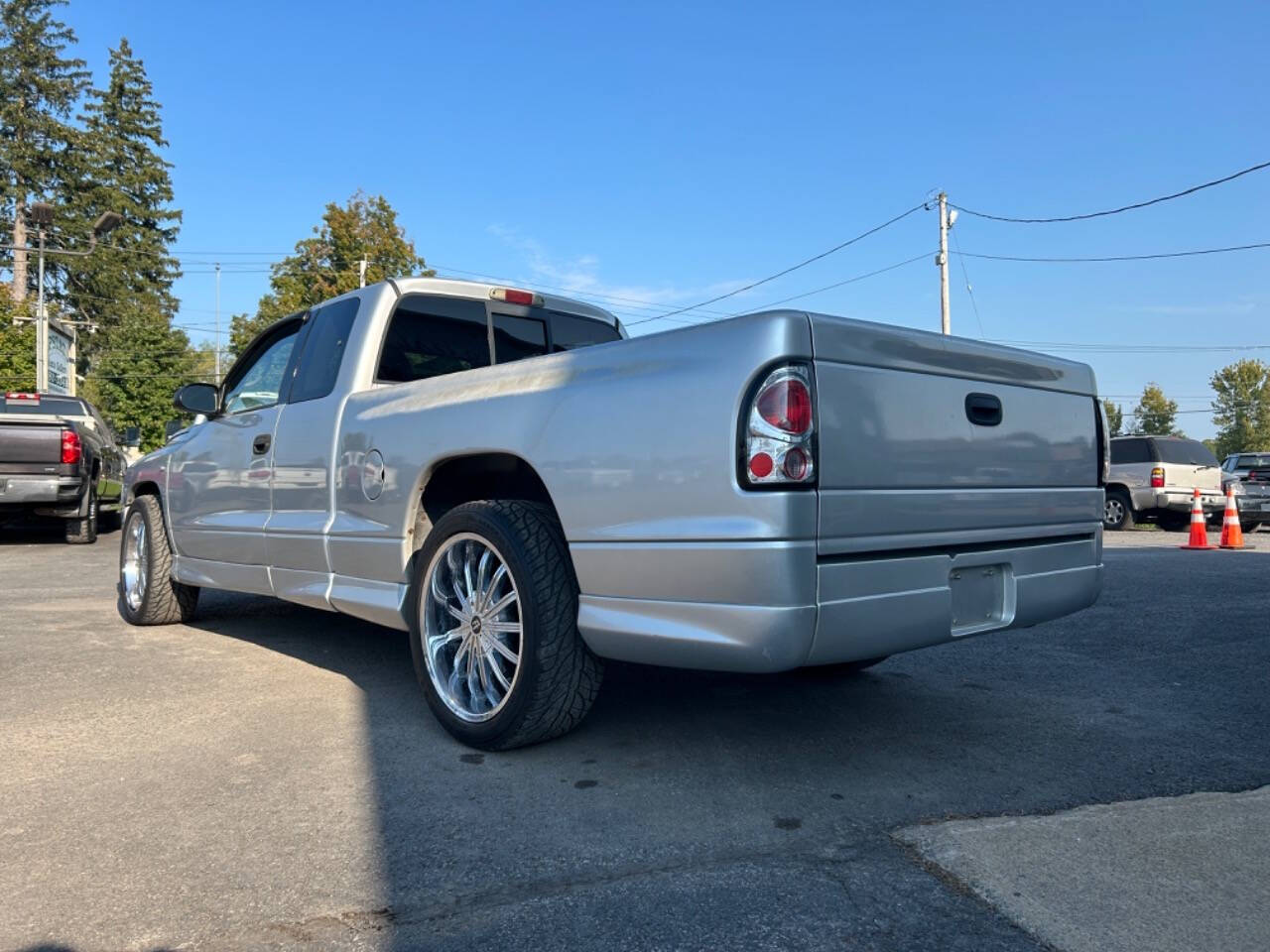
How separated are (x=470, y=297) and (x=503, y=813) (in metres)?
2.70

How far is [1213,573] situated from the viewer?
868 cm

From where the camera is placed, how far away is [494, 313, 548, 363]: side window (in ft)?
15.8

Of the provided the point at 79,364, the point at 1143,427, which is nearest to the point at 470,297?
the point at 79,364

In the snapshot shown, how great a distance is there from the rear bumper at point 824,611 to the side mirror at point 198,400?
3331 mm

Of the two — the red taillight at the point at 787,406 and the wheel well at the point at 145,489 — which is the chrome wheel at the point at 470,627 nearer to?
the red taillight at the point at 787,406

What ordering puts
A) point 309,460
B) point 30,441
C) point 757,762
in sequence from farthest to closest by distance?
point 30,441, point 309,460, point 757,762

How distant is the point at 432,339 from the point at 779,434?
2.44 m

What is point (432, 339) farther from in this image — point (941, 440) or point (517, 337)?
point (941, 440)

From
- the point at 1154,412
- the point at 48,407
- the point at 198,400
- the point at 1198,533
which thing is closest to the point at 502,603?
the point at 198,400

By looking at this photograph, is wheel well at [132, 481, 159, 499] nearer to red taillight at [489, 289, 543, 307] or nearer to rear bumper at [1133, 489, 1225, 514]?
red taillight at [489, 289, 543, 307]

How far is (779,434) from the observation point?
2602 mm

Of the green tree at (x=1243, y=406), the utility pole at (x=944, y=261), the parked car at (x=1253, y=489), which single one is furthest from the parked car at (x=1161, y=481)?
the green tree at (x=1243, y=406)

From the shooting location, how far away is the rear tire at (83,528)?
485 inches

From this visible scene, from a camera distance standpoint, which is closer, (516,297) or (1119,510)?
(516,297)
